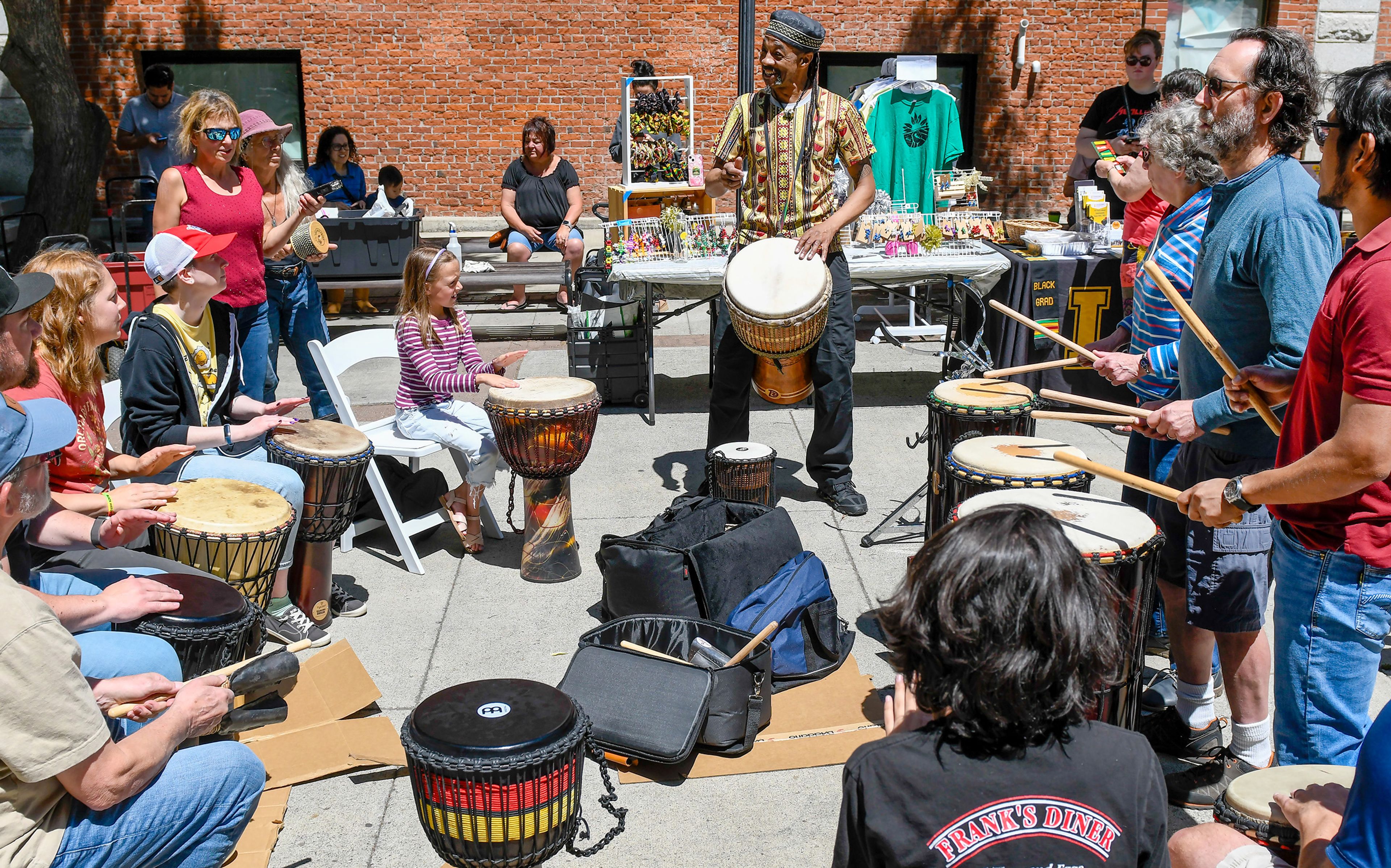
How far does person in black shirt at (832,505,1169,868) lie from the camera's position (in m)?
1.54

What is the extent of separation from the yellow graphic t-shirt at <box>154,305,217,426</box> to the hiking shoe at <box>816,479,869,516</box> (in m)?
2.78

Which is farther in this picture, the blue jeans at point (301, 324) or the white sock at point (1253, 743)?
the blue jeans at point (301, 324)

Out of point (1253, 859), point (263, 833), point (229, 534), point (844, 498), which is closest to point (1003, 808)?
point (1253, 859)

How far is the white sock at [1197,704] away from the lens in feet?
10.7

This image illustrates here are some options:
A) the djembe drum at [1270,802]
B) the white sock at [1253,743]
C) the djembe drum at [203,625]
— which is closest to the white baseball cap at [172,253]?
the djembe drum at [203,625]

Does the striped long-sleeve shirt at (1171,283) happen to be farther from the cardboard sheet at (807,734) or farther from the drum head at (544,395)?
the drum head at (544,395)

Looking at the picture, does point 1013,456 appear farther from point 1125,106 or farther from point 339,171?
point 339,171

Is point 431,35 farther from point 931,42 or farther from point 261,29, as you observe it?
point 931,42

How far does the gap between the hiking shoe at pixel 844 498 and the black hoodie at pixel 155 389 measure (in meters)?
2.79

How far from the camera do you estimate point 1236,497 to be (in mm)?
2400

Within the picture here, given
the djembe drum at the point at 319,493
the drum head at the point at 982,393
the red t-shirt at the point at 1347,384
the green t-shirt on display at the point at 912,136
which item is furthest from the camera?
the green t-shirt on display at the point at 912,136

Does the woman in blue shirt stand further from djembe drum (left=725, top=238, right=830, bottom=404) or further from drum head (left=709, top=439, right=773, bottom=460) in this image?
drum head (left=709, top=439, right=773, bottom=460)

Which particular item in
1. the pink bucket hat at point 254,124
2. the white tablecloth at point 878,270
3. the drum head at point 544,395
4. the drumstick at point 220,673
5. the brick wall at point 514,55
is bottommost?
the drumstick at point 220,673

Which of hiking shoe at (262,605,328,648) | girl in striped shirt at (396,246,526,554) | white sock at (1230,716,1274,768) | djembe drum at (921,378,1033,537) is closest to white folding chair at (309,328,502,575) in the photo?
girl in striped shirt at (396,246,526,554)
